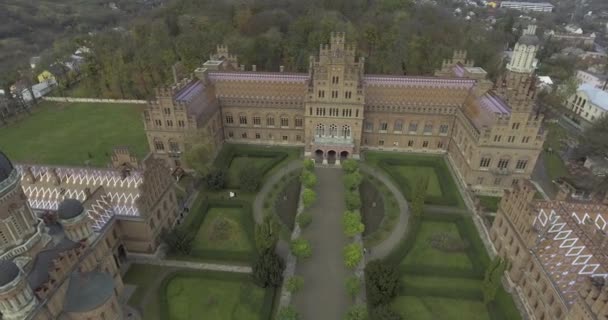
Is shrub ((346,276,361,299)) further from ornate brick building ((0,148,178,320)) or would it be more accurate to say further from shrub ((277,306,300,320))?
ornate brick building ((0,148,178,320))

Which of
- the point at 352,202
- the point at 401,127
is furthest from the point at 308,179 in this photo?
the point at 401,127

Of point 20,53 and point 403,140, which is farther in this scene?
point 20,53

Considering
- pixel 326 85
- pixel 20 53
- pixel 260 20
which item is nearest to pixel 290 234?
pixel 326 85

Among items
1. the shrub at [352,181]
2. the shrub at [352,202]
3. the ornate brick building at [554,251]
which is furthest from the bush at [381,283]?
the shrub at [352,181]

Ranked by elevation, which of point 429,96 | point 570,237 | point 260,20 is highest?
point 260,20

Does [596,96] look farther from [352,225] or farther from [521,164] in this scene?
[352,225]

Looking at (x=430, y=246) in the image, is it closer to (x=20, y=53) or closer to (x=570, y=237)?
(x=570, y=237)

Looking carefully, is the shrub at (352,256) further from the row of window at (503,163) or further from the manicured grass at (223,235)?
the row of window at (503,163)
